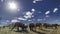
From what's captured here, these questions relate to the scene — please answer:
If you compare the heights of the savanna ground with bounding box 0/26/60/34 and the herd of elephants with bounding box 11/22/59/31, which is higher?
the herd of elephants with bounding box 11/22/59/31

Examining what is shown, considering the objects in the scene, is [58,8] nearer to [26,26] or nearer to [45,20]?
[45,20]

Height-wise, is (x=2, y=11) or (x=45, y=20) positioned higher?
(x=2, y=11)

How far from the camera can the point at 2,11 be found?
3303mm

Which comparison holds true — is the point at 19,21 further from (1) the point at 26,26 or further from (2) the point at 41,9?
(2) the point at 41,9

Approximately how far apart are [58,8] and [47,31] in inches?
19.6

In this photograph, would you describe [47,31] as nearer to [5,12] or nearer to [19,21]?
[19,21]

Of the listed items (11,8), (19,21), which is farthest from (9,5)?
(19,21)

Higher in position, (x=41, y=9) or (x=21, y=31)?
(x=41, y=9)

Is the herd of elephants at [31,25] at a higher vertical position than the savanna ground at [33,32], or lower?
higher

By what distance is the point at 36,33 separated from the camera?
10.7ft

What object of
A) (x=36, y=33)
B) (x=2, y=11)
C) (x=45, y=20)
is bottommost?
(x=36, y=33)

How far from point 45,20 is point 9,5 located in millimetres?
770

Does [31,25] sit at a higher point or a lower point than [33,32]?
higher

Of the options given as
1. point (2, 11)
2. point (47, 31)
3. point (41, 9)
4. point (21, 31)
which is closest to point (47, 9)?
point (41, 9)
